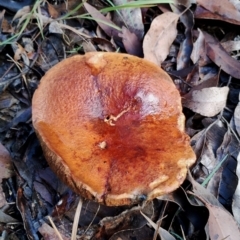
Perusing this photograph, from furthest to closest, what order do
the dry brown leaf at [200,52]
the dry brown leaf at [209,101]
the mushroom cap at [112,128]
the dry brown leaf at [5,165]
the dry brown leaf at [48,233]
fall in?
the dry brown leaf at [200,52]
the dry brown leaf at [209,101]
the dry brown leaf at [5,165]
the dry brown leaf at [48,233]
the mushroom cap at [112,128]

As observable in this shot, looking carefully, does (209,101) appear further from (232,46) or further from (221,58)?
(232,46)

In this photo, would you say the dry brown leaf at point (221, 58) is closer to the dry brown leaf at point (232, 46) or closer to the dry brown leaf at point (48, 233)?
the dry brown leaf at point (232, 46)

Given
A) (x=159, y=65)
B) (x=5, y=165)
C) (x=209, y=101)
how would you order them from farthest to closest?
(x=159, y=65) < (x=209, y=101) < (x=5, y=165)

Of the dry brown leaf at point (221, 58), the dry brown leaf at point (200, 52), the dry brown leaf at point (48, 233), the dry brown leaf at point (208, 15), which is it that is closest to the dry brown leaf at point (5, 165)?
the dry brown leaf at point (48, 233)

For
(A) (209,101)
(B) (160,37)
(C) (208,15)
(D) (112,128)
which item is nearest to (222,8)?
(C) (208,15)

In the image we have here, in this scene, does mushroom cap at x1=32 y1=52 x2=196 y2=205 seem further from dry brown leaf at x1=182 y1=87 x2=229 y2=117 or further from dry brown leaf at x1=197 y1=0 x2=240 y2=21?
dry brown leaf at x1=197 y1=0 x2=240 y2=21

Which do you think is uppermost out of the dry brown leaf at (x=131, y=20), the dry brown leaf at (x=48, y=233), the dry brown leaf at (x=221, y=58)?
the dry brown leaf at (x=131, y=20)
